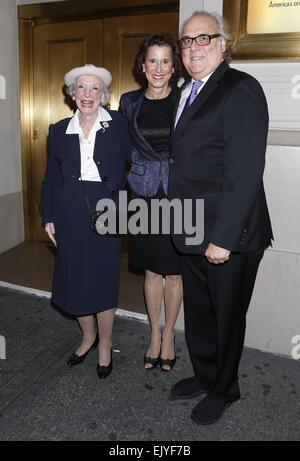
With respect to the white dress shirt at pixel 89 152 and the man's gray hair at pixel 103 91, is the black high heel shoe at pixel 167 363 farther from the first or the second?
the man's gray hair at pixel 103 91

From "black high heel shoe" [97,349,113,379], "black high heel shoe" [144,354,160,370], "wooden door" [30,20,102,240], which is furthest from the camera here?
"wooden door" [30,20,102,240]

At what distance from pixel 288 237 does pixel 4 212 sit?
3.09 m

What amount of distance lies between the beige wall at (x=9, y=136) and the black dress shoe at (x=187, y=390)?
9.50 feet

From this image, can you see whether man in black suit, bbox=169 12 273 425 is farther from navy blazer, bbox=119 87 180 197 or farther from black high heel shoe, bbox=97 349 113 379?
black high heel shoe, bbox=97 349 113 379

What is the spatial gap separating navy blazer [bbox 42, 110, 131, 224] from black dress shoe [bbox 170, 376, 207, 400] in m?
1.13

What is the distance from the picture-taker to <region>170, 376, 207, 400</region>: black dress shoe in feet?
7.80

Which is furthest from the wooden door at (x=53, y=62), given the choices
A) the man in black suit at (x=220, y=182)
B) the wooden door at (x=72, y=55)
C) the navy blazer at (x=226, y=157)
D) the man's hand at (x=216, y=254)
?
the man's hand at (x=216, y=254)

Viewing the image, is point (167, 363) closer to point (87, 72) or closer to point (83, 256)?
point (83, 256)

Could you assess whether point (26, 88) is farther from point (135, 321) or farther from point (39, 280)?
point (135, 321)

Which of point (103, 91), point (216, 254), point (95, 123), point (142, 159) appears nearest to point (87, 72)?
point (103, 91)

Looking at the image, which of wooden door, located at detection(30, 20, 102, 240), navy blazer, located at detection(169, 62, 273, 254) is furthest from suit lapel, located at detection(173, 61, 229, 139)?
wooden door, located at detection(30, 20, 102, 240)

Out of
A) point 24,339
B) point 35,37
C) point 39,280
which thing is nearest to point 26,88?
point 35,37

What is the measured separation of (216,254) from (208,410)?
89 cm

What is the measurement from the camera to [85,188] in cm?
234
